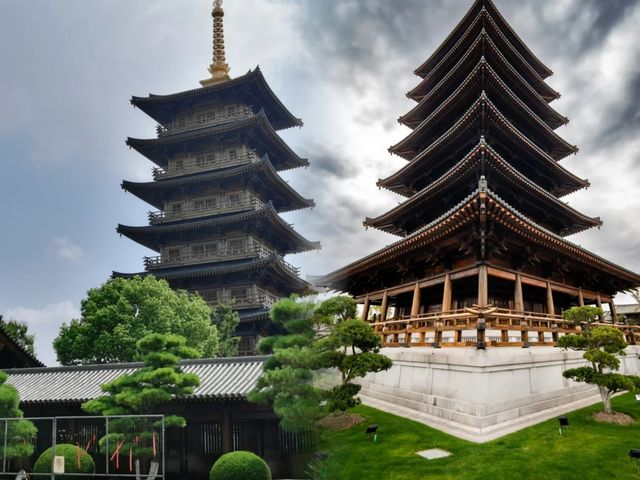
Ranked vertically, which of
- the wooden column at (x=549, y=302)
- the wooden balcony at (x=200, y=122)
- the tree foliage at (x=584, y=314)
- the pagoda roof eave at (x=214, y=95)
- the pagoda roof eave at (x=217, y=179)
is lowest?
the tree foliage at (x=584, y=314)

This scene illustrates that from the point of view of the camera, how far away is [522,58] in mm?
32531

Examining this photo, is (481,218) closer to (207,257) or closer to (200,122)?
(207,257)

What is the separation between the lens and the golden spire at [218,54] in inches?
1954

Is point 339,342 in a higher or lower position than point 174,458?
higher

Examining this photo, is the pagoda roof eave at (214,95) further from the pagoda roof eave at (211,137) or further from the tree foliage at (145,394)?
the tree foliage at (145,394)

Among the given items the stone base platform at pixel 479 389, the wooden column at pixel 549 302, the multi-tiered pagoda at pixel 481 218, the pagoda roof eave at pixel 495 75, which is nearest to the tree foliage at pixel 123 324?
the multi-tiered pagoda at pixel 481 218

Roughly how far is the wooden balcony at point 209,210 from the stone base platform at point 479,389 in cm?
2614

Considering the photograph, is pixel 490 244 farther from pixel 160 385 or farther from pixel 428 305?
pixel 160 385

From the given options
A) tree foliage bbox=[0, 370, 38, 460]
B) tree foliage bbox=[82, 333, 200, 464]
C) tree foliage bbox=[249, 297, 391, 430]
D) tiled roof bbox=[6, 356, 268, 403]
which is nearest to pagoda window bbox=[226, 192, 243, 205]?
tiled roof bbox=[6, 356, 268, 403]

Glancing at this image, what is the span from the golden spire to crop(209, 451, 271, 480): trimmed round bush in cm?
3806

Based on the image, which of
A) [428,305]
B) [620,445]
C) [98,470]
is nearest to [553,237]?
[428,305]

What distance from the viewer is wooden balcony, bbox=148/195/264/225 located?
42.3 m

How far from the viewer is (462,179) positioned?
24969 millimetres

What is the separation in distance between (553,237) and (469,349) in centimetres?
881
